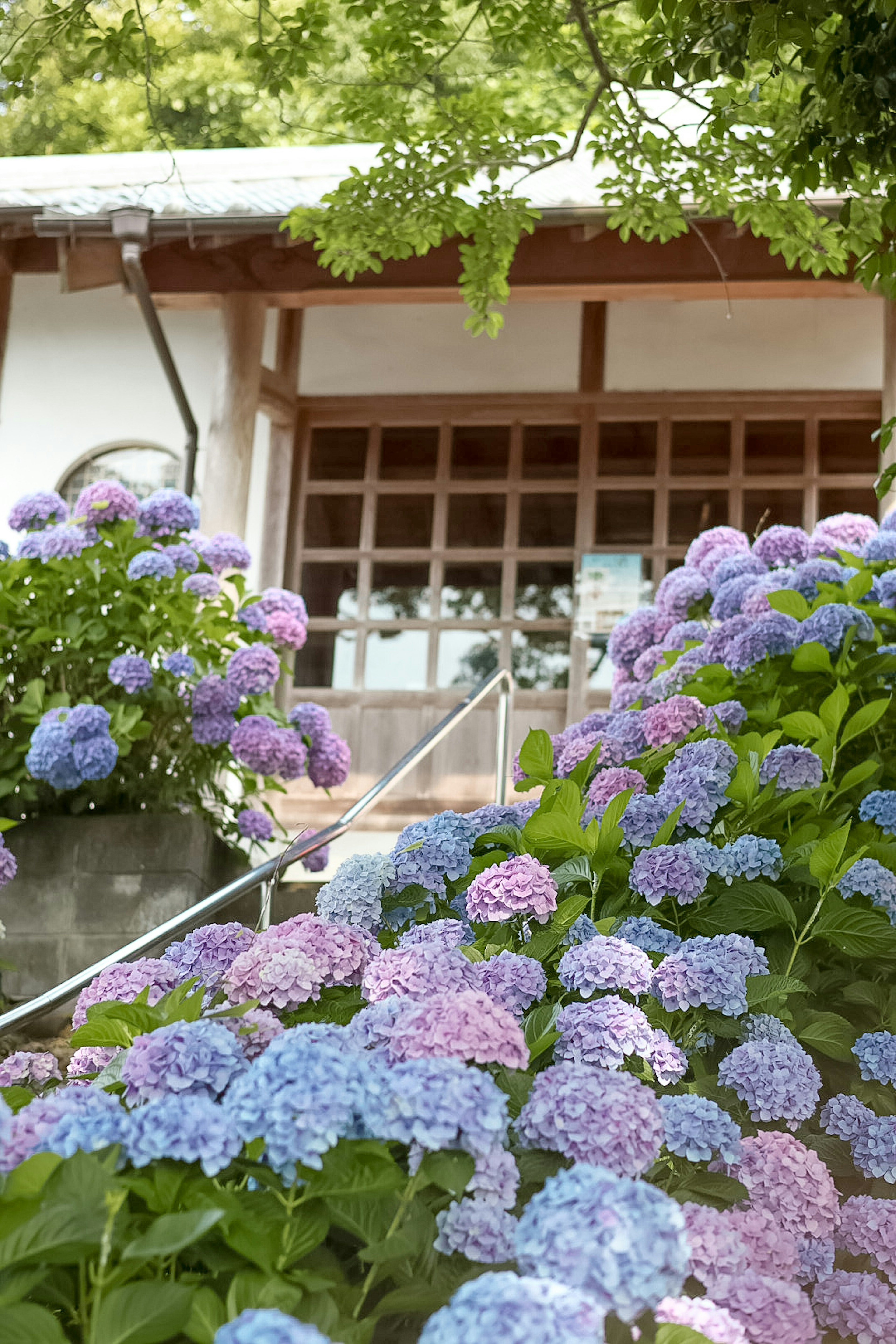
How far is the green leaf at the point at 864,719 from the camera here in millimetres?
2439

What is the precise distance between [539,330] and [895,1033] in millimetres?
5722

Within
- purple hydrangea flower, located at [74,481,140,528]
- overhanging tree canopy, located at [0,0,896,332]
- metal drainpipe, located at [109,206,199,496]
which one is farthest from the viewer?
metal drainpipe, located at [109,206,199,496]

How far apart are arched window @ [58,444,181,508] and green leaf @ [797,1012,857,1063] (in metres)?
5.78

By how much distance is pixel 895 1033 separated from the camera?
1991 millimetres

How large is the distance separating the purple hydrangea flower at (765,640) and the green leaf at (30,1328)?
2154 mm

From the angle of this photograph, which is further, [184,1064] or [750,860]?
[750,860]

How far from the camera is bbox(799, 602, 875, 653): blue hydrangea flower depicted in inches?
112

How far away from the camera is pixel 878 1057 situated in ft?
6.19

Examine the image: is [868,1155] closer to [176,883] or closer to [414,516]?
[176,883]

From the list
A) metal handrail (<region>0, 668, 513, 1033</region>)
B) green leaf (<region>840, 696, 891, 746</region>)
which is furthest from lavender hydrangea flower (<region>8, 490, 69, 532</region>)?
green leaf (<region>840, 696, 891, 746</region>)

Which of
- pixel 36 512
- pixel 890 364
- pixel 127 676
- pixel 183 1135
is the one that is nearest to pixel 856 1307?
pixel 183 1135

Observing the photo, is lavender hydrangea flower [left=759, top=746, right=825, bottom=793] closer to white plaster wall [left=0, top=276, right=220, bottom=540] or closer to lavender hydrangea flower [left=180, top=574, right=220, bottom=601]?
lavender hydrangea flower [left=180, top=574, right=220, bottom=601]

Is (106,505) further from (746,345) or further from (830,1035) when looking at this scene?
(746,345)

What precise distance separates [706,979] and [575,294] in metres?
5.23
